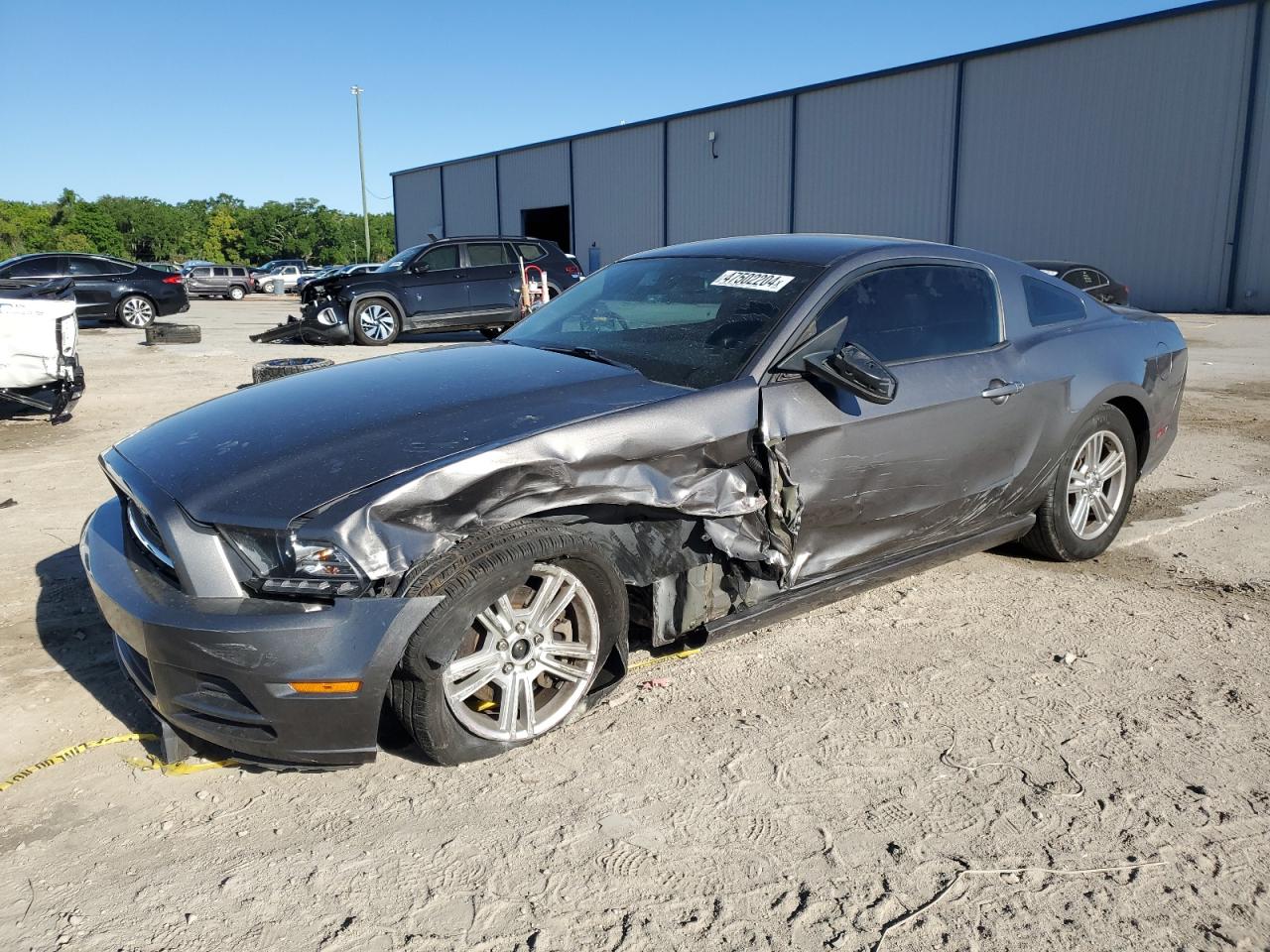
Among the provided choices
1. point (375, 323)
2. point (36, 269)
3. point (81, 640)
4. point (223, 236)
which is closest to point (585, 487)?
point (81, 640)

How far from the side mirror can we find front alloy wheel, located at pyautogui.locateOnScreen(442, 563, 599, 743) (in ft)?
3.87

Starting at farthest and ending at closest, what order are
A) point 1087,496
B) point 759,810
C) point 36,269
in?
point 36,269 < point 1087,496 < point 759,810

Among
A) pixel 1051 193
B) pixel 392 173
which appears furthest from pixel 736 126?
pixel 392 173

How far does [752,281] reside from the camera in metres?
3.99

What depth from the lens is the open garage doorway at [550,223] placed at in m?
40.6

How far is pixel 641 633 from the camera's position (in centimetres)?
354

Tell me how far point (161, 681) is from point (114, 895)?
1.94 ft

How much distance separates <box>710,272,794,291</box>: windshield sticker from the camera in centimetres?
391

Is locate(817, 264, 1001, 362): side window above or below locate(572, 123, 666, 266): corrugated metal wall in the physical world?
below

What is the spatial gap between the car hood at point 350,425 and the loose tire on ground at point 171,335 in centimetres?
1317

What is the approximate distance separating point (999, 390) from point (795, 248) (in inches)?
41.1

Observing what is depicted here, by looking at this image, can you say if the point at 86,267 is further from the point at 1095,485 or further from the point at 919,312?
the point at 1095,485

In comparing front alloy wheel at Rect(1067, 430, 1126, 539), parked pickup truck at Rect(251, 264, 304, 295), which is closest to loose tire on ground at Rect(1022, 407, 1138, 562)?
front alloy wheel at Rect(1067, 430, 1126, 539)

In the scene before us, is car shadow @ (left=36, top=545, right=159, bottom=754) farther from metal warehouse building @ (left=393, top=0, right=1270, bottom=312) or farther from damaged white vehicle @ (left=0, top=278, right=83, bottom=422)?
metal warehouse building @ (left=393, top=0, right=1270, bottom=312)
